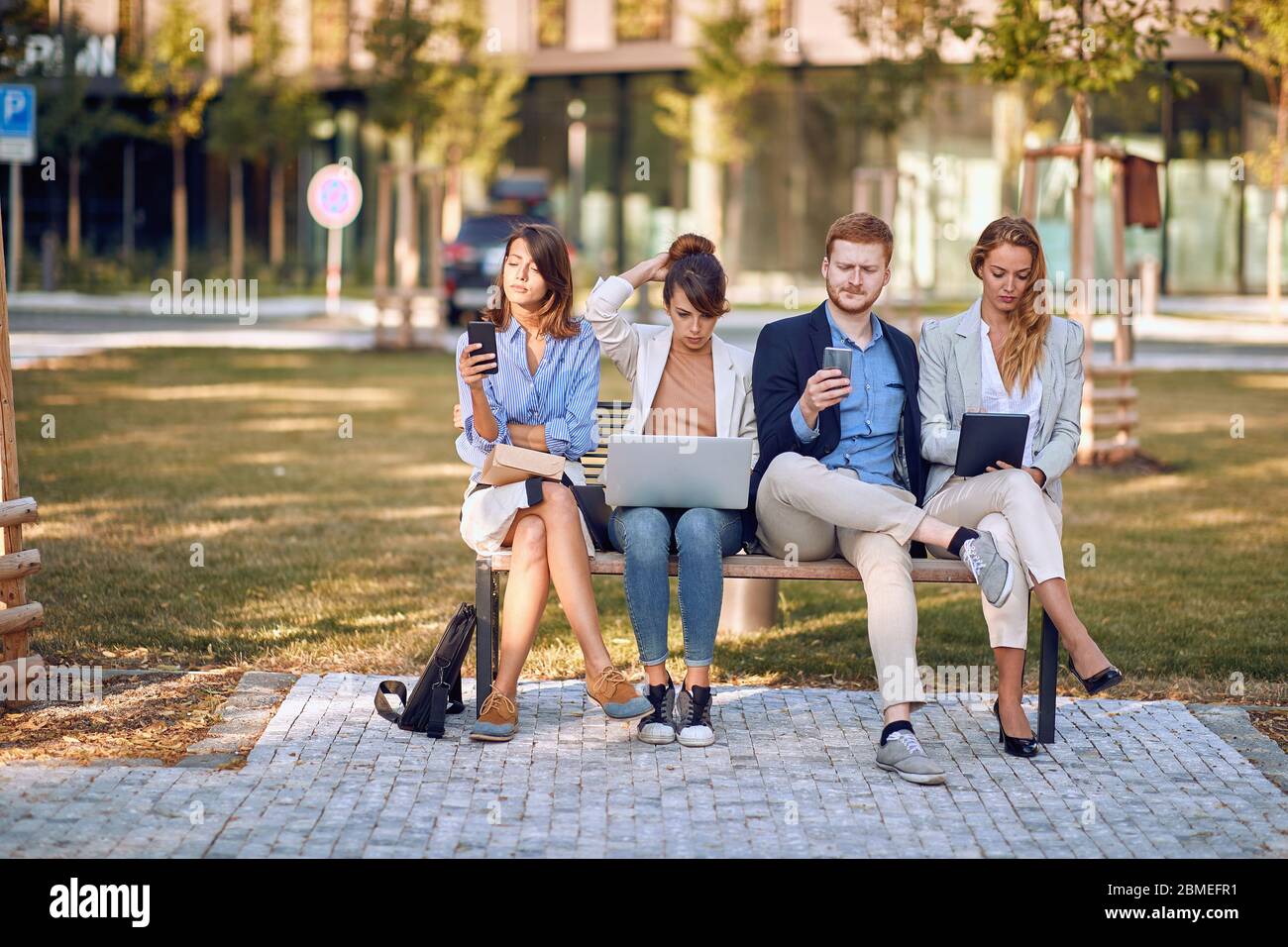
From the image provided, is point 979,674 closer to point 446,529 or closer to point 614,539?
point 614,539

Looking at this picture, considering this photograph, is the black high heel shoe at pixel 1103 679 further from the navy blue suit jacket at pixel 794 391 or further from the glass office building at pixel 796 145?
the glass office building at pixel 796 145

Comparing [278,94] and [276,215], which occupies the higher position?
[278,94]

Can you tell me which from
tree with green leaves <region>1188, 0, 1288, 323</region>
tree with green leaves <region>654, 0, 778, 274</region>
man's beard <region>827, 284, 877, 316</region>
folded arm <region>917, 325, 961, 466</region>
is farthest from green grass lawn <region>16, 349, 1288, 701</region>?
tree with green leaves <region>654, 0, 778, 274</region>

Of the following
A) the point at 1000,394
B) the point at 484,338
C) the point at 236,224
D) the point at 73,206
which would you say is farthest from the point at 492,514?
the point at 73,206

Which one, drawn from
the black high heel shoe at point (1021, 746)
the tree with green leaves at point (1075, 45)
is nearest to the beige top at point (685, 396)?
the black high heel shoe at point (1021, 746)

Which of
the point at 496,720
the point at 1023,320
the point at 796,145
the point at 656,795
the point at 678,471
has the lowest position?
the point at 656,795

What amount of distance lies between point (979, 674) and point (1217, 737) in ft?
3.55

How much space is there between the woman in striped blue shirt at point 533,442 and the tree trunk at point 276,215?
3470cm

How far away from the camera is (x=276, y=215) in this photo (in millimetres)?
39562

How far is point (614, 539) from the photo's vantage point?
5570 millimetres

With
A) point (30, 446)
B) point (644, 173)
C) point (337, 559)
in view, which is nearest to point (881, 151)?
point (644, 173)

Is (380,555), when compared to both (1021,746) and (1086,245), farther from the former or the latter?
(1086,245)

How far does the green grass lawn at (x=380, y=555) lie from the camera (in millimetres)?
6527

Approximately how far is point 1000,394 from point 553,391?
61.0 inches
